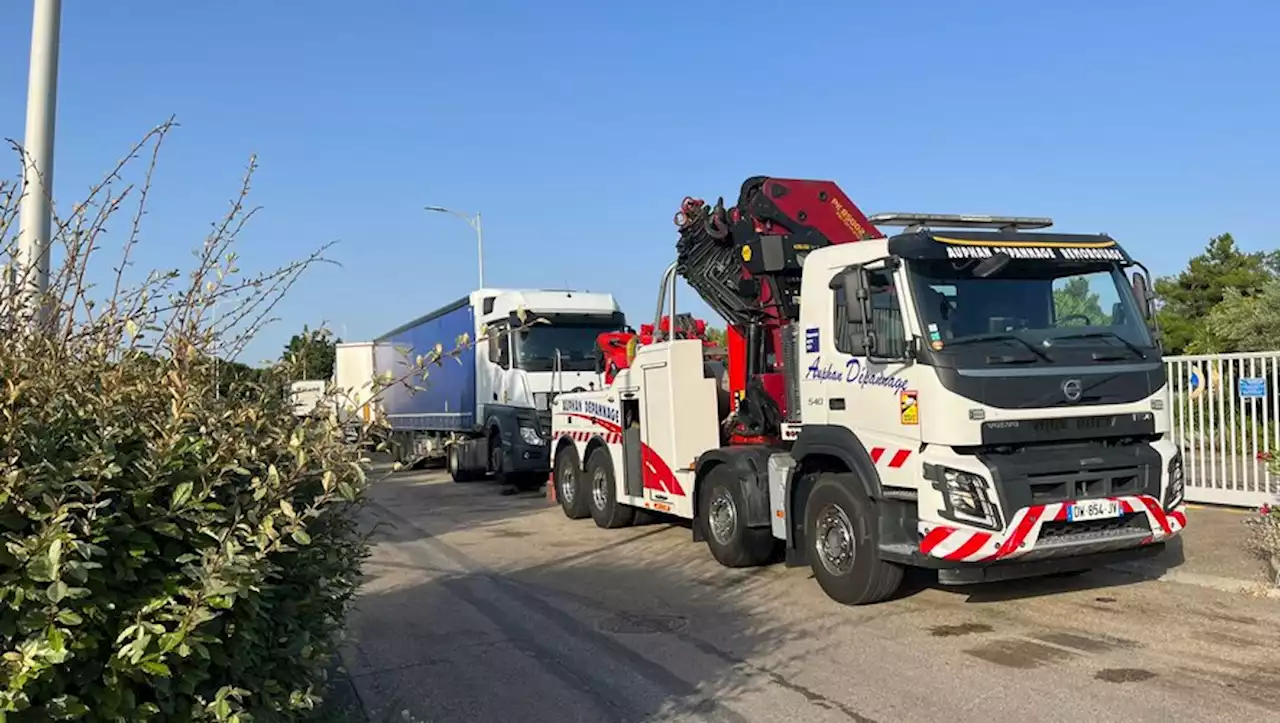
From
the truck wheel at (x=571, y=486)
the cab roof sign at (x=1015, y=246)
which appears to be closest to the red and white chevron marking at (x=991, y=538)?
the cab roof sign at (x=1015, y=246)

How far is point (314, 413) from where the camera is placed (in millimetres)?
3738

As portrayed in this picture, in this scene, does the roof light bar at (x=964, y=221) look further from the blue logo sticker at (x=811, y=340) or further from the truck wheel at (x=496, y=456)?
the truck wheel at (x=496, y=456)

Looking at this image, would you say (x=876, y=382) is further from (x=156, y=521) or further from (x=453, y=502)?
(x=453, y=502)

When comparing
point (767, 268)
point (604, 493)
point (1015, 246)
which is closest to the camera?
point (1015, 246)

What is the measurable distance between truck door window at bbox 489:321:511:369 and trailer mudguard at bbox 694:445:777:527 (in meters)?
8.88

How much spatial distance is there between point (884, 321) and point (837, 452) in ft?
3.62

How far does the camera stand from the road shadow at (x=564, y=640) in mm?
5629

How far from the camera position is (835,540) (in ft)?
25.6

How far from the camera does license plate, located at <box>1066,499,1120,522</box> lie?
22.1 feet

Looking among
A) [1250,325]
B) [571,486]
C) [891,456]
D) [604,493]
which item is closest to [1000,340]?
[891,456]

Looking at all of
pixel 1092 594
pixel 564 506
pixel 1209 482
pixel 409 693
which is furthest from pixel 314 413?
pixel 1209 482

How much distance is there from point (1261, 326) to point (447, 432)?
1612cm

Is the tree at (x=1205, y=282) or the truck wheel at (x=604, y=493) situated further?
the tree at (x=1205, y=282)

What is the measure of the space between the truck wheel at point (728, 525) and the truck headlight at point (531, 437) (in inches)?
297
